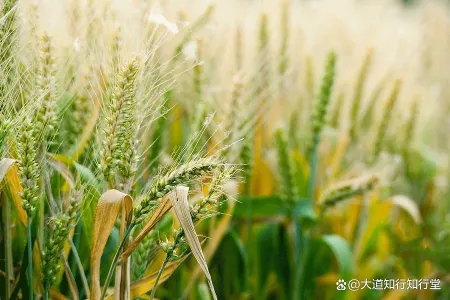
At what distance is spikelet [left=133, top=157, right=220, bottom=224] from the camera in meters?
0.64

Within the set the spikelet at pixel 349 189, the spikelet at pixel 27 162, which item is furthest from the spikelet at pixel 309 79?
the spikelet at pixel 27 162

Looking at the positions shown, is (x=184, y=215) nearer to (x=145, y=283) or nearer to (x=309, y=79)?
(x=145, y=283)

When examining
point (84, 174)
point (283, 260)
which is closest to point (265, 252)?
point (283, 260)

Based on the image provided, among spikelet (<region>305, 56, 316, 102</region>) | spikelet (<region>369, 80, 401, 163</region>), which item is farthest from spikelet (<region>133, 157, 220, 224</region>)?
spikelet (<region>305, 56, 316, 102</region>)

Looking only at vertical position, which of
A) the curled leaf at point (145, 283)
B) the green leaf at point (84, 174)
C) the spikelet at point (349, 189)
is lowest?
the curled leaf at point (145, 283)

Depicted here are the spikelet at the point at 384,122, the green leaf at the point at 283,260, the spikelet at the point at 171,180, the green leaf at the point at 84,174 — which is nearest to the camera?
the spikelet at the point at 171,180

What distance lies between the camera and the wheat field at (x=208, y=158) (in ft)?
2.25

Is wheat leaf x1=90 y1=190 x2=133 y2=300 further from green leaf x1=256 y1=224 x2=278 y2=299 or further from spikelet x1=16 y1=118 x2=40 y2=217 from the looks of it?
green leaf x1=256 y1=224 x2=278 y2=299

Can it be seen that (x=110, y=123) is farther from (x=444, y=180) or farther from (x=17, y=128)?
(x=444, y=180)

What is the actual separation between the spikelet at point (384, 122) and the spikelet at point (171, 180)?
893 mm

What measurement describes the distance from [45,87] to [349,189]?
655 millimetres

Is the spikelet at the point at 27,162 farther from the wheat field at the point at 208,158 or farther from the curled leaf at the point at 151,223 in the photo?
the curled leaf at the point at 151,223

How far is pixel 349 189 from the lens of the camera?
3.72 feet

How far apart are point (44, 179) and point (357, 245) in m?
0.91
